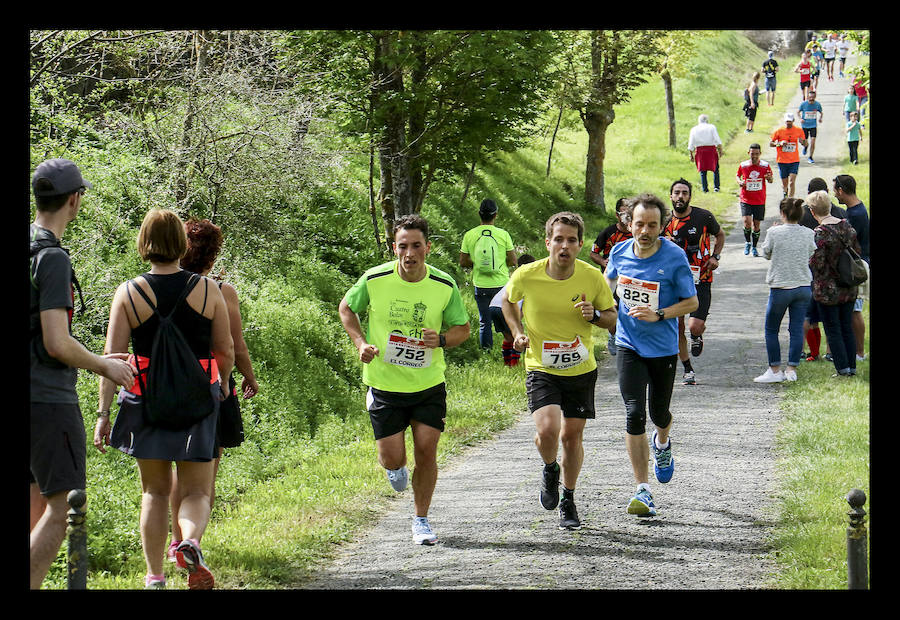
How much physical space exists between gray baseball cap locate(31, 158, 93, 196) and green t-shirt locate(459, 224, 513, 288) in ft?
26.6

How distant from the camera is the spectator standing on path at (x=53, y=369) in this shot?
4.79 m

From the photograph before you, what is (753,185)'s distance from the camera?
1816cm

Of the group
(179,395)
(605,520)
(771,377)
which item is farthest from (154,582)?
(771,377)

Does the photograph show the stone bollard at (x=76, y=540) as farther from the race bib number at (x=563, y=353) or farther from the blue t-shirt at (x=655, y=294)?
the blue t-shirt at (x=655, y=294)

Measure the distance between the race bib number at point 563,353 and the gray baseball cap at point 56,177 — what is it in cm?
313

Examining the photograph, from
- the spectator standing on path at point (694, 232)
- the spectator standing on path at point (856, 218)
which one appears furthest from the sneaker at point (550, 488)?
the spectator standing on path at point (856, 218)

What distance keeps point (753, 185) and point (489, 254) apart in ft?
23.5

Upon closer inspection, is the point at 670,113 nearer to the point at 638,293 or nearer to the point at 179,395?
the point at 638,293

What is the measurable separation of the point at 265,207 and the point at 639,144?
970 inches

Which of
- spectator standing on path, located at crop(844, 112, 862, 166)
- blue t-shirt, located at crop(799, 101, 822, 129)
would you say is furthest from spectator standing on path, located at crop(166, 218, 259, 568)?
spectator standing on path, located at crop(844, 112, 862, 166)

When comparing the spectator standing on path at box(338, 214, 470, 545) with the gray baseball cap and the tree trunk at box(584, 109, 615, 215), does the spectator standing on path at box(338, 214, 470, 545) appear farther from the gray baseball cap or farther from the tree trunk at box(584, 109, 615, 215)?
the tree trunk at box(584, 109, 615, 215)

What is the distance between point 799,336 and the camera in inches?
475

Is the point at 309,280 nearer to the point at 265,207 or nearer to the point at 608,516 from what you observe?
the point at 265,207

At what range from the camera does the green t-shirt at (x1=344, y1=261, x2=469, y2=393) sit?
662cm
